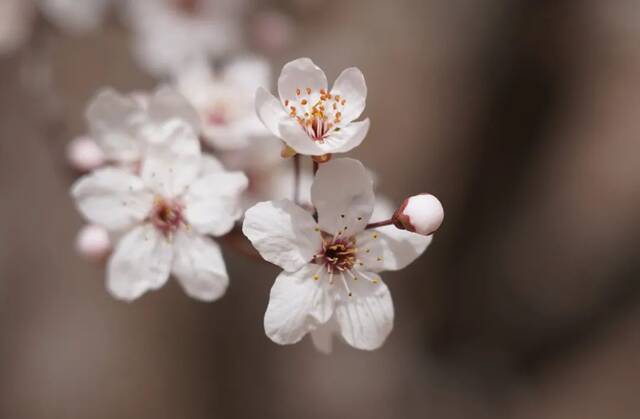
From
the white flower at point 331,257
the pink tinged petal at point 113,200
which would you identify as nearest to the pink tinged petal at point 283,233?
the white flower at point 331,257

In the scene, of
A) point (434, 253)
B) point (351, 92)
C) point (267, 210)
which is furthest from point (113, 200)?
point (434, 253)

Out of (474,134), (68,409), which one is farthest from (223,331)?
(474,134)

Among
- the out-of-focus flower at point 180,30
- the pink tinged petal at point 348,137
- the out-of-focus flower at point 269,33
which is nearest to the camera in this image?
the pink tinged petal at point 348,137

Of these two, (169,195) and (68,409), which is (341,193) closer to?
(169,195)

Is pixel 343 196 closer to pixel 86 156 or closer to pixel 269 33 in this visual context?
pixel 86 156

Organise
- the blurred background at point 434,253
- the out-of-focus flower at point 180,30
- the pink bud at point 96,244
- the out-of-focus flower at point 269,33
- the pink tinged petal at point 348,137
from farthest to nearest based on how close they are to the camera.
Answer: the blurred background at point 434,253, the out-of-focus flower at point 269,33, the out-of-focus flower at point 180,30, the pink bud at point 96,244, the pink tinged petal at point 348,137

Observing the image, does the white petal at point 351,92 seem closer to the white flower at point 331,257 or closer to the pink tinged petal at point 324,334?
the white flower at point 331,257
